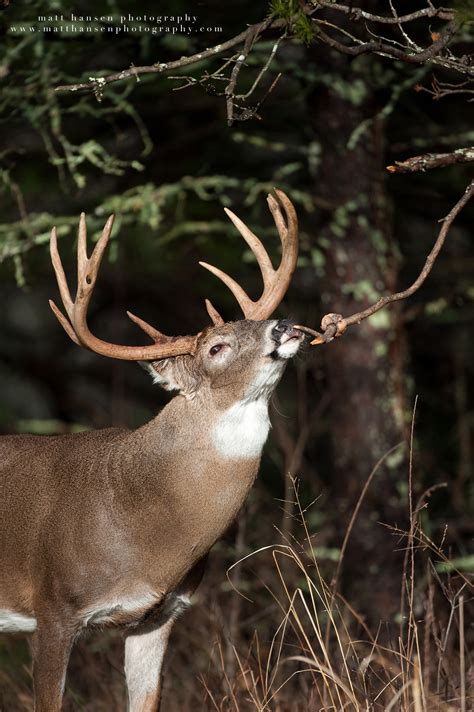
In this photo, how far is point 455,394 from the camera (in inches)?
446

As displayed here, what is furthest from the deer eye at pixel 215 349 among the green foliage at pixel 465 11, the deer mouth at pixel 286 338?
the green foliage at pixel 465 11

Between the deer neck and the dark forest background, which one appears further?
the dark forest background

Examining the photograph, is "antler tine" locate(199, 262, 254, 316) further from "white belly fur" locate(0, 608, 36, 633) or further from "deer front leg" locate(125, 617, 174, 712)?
"white belly fur" locate(0, 608, 36, 633)

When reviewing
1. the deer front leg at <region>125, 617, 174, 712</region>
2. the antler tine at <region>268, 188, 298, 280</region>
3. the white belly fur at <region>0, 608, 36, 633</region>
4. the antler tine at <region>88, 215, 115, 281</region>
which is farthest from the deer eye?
the white belly fur at <region>0, 608, 36, 633</region>

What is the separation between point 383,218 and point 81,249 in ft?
9.87

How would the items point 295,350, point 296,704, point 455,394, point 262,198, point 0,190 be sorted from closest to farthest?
point 295,350 → point 296,704 → point 0,190 → point 262,198 → point 455,394

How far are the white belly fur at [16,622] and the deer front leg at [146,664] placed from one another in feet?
1.65

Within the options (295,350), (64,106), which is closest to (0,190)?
(64,106)

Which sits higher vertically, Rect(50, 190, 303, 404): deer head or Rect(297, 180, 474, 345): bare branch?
Rect(297, 180, 474, 345): bare branch

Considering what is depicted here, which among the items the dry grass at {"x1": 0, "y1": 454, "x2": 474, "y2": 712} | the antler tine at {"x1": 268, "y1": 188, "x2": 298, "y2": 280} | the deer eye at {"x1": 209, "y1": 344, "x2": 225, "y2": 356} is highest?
the antler tine at {"x1": 268, "y1": 188, "x2": 298, "y2": 280}

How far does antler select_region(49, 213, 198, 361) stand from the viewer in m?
4.93

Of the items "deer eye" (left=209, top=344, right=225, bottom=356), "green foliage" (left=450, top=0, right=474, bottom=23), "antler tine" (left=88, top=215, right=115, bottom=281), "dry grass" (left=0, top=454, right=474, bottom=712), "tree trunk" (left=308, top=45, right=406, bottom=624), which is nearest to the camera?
"green foliage" (left=450, top=0, right=474, bottom=23)

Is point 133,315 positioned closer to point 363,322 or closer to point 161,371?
point 161,371

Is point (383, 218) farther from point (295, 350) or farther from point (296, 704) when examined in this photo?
point (296, 704)
